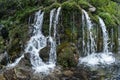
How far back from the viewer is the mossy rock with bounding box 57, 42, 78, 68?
15.0 metres

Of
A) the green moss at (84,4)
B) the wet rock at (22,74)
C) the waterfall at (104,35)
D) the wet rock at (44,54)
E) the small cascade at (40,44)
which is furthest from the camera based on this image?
the green moss at (84,4)

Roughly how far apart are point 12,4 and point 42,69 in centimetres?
748

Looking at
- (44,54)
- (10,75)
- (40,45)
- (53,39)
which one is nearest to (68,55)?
(44,54)

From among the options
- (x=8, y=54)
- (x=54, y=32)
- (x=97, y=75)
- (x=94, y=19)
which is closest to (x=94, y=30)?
(x=94, y=19)

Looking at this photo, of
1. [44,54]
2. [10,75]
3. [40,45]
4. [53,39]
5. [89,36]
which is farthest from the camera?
[89,36]

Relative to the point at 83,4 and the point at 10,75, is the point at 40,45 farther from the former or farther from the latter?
the point at 10,75

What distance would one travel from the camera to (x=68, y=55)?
15.1m

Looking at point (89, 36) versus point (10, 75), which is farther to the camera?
point (89, 36)

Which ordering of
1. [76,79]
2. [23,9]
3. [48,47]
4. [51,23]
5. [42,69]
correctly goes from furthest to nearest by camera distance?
[23,9], [51,23], [48,47], [42,69], [76,79]

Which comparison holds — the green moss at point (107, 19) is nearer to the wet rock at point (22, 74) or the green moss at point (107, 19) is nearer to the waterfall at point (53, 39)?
the waterfall at point (53, 39)

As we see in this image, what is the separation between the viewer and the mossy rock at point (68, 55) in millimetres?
15039

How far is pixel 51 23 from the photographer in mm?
17078

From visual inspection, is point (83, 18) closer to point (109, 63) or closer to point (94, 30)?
point (94, 30)

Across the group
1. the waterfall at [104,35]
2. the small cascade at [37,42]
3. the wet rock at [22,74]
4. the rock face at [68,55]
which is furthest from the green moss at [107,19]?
the wet rock at [22,74]
